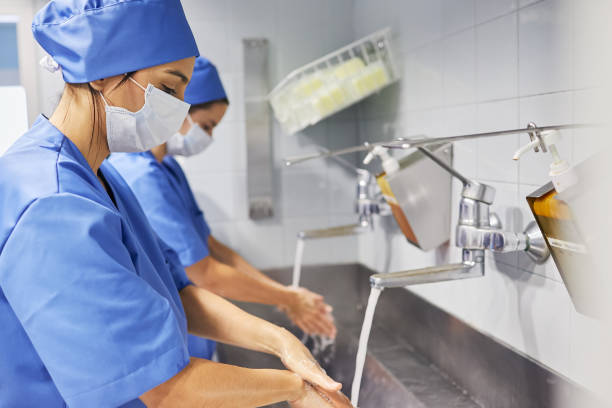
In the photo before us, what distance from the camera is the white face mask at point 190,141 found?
148 centimetres

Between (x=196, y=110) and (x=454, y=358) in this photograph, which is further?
(x=196, y=110)

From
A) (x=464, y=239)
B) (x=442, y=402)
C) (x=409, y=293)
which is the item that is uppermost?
(x=464, y=239)

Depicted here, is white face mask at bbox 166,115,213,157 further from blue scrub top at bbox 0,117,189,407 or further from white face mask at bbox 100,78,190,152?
blue scrub top at bbox 0,117,189,407

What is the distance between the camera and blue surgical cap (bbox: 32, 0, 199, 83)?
746 millimetres

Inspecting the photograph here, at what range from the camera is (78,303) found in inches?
24.2

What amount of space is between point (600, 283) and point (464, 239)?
29 centimetres

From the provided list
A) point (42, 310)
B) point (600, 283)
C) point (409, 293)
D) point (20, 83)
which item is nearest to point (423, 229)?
point (409, 293)

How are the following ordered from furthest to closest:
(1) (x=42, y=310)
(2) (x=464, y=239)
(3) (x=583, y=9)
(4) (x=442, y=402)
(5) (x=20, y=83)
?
(5) (x=20, y=83)
(4) (x=442, y=402)
(2) (x=464, y=239)
(3) (x=583, y=9)
(1) (x=42, y=310)

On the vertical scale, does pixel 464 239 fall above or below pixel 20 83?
below

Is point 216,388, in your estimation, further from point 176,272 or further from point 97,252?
point 176,272

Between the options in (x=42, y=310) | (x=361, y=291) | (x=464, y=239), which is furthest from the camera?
(x=361, y=291)

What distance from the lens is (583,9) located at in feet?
2.76

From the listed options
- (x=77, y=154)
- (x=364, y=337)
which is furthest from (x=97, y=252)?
(x=364, y=337)

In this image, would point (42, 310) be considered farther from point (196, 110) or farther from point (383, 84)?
point (383, 84)
